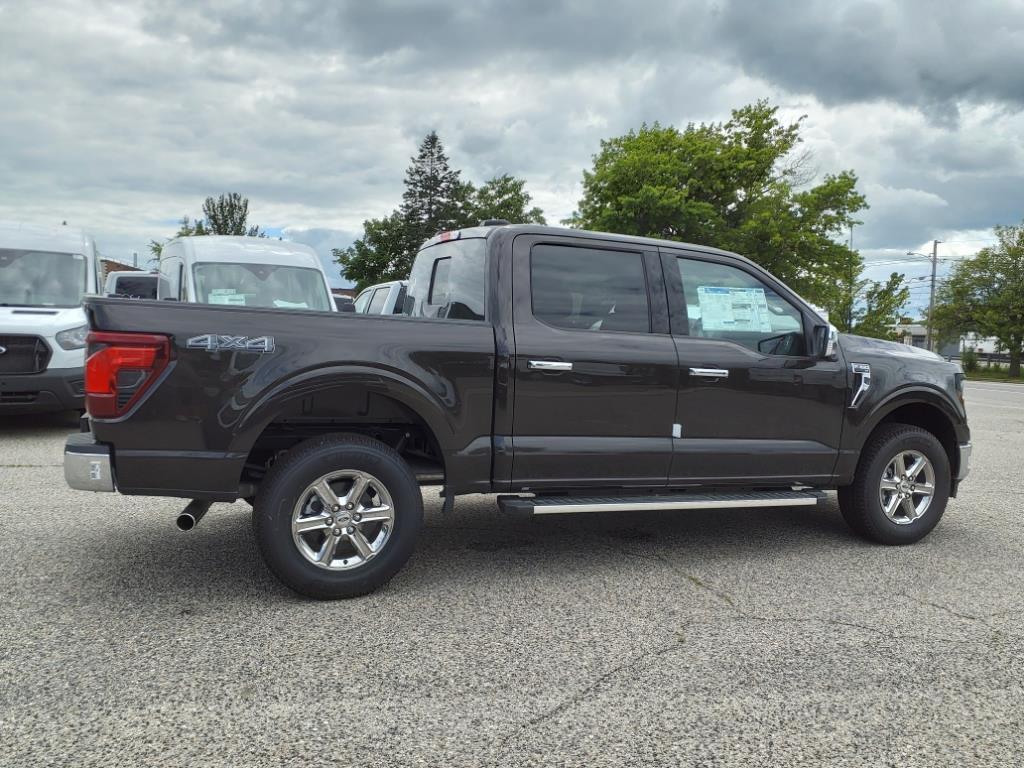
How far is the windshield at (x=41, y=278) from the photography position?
9984 millimetres

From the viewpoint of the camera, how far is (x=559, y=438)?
4488 millimetres

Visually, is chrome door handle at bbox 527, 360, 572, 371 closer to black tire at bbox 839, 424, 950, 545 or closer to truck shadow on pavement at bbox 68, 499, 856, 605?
truck shadow on pavement at bbox 68, 499, 856, 605

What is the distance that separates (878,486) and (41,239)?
979 centimetres

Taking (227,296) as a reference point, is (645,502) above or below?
below

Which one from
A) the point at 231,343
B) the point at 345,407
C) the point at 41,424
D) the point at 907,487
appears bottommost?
the point at 41,424

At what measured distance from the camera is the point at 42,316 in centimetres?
921

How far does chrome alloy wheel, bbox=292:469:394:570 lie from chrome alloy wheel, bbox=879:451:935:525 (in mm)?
3163

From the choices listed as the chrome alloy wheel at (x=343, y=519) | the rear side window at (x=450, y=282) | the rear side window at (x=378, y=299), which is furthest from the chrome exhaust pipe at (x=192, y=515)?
the rear side window at (x=378, y=299)

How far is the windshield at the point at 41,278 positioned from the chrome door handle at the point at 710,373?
8161 millimetres

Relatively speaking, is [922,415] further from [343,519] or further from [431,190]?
[431,190]

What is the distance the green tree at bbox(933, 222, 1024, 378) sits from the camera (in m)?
46.8

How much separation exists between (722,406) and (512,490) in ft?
4.33

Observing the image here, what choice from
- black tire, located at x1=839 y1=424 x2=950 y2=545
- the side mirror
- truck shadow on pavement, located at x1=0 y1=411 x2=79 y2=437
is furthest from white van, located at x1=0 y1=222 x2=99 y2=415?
black tire, located at x1=839 y1=424 x2=950 y2=545

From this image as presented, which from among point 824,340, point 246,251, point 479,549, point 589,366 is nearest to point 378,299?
point 246,251
